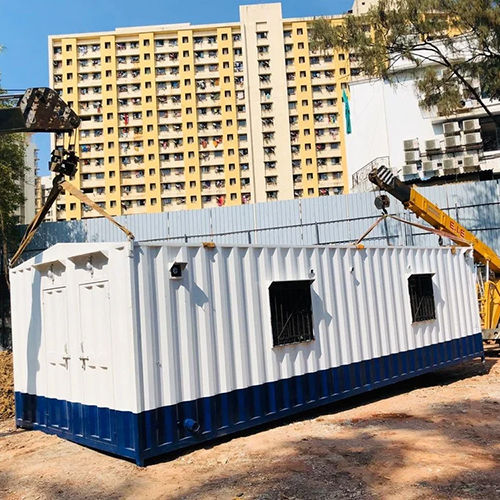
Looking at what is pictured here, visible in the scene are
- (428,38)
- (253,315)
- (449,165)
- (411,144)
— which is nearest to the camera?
(253,315)

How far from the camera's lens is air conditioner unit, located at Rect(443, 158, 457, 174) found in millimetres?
27797

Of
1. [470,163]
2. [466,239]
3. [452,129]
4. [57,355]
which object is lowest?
[57,355]

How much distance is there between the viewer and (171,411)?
18.4ft

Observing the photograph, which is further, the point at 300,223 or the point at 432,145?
the point at 432,145

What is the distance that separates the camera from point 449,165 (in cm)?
2788

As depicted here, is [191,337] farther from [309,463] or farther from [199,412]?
[309,463]

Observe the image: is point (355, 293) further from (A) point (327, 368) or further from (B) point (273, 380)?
(B) point (273, 380)

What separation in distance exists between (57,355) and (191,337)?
2017mm

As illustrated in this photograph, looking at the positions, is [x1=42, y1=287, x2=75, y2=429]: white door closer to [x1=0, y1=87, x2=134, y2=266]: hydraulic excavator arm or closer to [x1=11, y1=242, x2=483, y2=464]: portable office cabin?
[x1=11, y1=242, x2=483, y2=464]: portable office cabin

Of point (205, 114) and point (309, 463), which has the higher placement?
point (205, 114)

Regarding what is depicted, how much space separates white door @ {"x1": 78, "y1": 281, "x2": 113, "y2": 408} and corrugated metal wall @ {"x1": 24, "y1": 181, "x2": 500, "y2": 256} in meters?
15.0

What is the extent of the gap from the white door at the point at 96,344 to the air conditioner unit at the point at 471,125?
27.9 metres

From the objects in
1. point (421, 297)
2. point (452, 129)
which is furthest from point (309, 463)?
point (452, 129)

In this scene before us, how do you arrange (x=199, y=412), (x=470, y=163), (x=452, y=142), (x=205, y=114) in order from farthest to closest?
(x=205, y=114) < (x=452, y=142) < (x=470, y=163) < (x=199, y=412)
